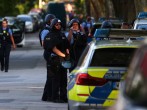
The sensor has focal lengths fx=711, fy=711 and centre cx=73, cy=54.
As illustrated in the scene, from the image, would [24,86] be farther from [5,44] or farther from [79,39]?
[5,44]

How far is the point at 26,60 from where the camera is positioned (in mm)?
28297

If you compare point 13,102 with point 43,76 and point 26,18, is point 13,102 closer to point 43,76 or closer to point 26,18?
point 43,76

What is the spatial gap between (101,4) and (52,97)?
32.1m

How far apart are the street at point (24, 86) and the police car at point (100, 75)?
3.48 m

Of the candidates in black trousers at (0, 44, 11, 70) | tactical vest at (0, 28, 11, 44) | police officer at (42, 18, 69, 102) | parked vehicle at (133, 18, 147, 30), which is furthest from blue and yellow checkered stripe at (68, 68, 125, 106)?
black trousers at (0, 44, 11, 70)

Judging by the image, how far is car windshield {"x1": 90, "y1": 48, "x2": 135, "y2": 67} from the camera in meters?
9.39

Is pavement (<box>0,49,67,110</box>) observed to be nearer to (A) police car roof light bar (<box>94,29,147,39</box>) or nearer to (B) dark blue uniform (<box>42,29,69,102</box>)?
(B) dark blue uniform (<box>42,29,69,102</box>)

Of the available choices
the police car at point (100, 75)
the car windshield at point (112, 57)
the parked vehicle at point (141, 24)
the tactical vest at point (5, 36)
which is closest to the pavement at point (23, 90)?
the tactical vest at point (5, 36)

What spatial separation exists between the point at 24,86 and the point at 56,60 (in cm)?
384

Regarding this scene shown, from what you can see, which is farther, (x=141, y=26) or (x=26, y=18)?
(x=26, y=18)

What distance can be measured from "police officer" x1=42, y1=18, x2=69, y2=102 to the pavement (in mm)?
289

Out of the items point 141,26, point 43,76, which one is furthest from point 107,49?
point 43,76

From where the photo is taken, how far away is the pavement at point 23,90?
13.3 m

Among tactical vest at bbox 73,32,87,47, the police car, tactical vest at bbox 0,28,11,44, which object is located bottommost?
tactical vest at bbox 0,28,11,44
